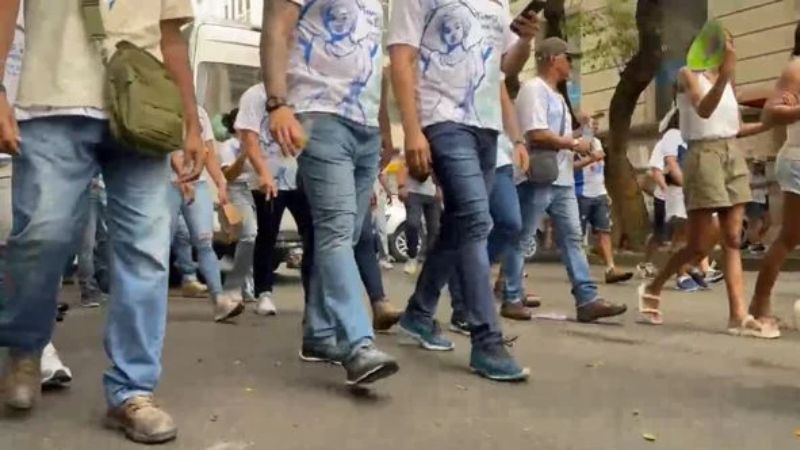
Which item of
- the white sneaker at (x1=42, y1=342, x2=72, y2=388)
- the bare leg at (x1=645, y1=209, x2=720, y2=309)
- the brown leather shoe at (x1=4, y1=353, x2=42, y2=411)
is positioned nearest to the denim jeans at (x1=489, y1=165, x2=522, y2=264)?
the bare leg at (x1=645, y1=209, x2=720, y2=309)

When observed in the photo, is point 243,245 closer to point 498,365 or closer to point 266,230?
point 266,230

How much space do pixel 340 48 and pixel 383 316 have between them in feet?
8.31

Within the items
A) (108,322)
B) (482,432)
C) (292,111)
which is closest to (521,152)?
(292,111)

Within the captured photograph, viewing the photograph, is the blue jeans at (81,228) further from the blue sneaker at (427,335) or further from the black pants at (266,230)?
the black pants at (266,230)

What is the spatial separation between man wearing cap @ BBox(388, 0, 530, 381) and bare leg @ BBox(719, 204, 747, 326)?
8.97 feet

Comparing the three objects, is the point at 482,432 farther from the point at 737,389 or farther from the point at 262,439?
the point at 737,389

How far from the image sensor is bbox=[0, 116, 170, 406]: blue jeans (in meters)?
4.34

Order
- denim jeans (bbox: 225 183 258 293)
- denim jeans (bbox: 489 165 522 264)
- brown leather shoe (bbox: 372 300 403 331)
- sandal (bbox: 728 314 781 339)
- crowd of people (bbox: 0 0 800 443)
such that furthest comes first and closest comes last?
1. denim jeans (bbox: 225 183 258 293)
2. denim jeans (bbox: 489 165 522 264)
3. sandal (bbox: 728 314 781 339)
4. brown leather shoe (bbox: 372 300 403 331)
5. crowd of people (bbox: 0 0 800 443)

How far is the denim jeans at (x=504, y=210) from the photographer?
8039 millimetres

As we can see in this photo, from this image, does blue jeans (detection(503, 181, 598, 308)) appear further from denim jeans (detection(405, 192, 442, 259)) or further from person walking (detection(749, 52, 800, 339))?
person walking (detection(749, 52, 800, 339))

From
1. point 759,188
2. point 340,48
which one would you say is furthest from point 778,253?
point 759,188

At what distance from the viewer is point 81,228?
4488mm

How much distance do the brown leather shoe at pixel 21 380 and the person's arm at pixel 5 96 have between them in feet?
2.67

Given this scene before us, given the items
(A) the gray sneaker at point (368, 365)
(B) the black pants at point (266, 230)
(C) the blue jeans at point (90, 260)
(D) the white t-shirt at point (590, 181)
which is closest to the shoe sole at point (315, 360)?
(A) the gray sneaker at point (368, 365)
